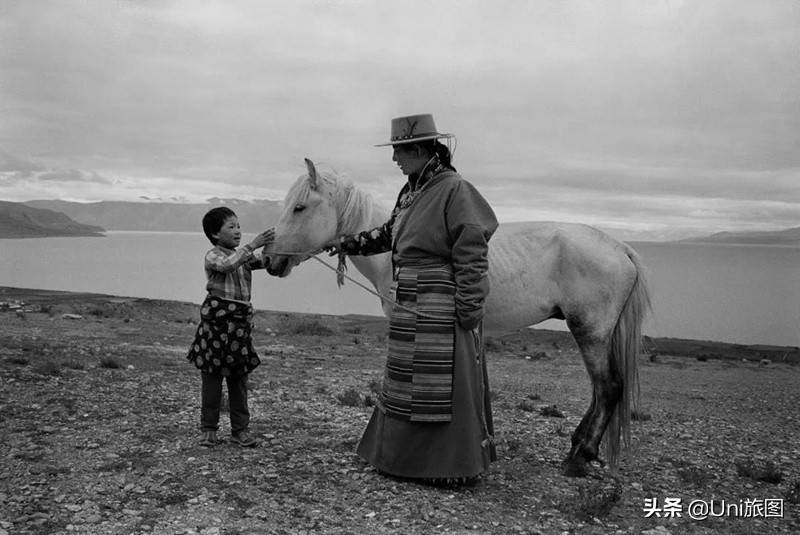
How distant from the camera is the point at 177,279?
53.6 metres

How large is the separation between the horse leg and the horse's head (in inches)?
88.9

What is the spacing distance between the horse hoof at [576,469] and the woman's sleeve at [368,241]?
232 cm

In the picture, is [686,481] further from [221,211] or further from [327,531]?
[221,211]

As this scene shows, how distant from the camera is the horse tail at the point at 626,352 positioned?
498cm

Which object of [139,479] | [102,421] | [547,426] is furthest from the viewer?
[547,426]

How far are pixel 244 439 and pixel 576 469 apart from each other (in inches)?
108

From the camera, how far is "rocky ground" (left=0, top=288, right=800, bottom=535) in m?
3.84

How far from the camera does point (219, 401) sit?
16.5ft

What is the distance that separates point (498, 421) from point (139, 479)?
3.82 m

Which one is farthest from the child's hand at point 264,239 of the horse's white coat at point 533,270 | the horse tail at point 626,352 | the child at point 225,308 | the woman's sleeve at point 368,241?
the horse tail at point 626,352

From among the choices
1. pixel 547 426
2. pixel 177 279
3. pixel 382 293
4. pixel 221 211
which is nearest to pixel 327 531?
pixel 382 293

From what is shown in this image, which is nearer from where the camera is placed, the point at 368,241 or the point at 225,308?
the point at 368,241

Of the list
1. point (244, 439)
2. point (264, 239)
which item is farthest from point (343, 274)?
point (244, 439)

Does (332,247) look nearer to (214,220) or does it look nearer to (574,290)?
(214,220)
